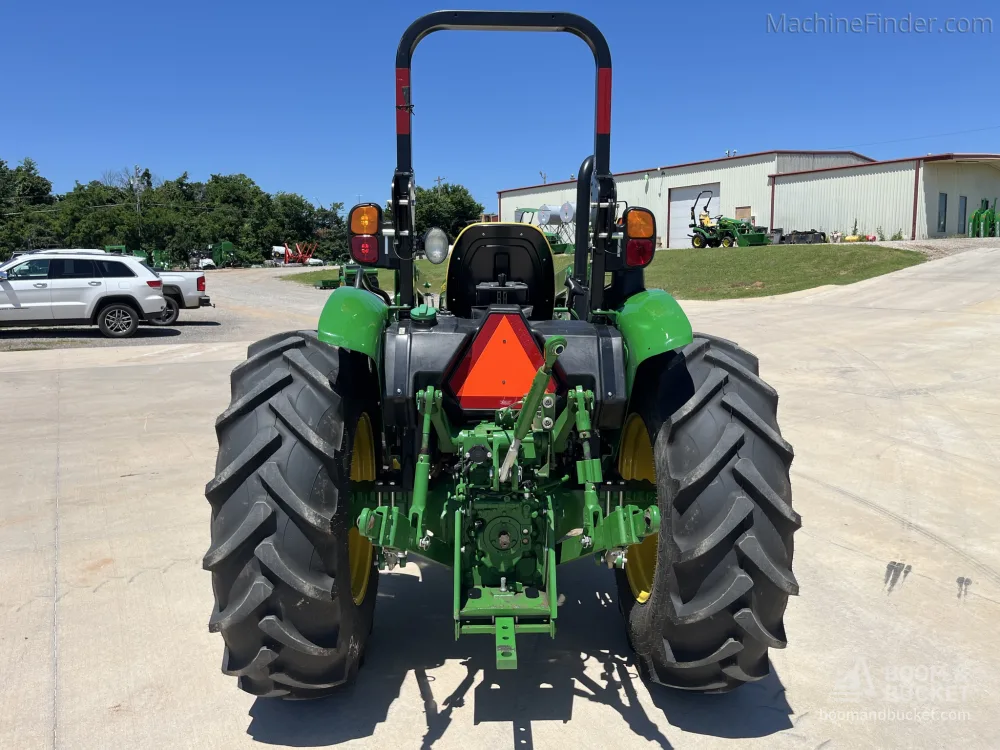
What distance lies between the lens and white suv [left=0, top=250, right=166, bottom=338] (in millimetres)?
15305

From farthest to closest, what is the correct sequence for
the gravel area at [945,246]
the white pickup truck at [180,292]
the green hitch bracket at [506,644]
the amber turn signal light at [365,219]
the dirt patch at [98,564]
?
1. the gravel area at [945,246]
2. the white pickup truck at [180,292]
3. the dirt patch at [98,564]
4. the amber turn signal light at [365,219]
5. the green hitch bracket at [506,644]

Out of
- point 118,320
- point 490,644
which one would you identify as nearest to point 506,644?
point 490,644

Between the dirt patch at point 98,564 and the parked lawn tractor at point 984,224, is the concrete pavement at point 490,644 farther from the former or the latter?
the parked lawn tractor at point 984,224

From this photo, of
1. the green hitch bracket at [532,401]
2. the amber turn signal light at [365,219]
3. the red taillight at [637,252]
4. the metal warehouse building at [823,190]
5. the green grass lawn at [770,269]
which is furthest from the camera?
the metal warehouse building at [823,190]

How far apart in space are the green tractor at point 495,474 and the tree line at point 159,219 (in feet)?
185

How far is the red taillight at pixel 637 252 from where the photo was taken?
3441 millimetres

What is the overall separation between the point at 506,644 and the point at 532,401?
2.69ft

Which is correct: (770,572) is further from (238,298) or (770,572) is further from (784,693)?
(238,298)

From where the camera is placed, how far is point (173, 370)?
11.2 meters

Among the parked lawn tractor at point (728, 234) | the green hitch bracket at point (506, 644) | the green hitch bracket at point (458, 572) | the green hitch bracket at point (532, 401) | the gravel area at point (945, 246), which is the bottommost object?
the green hitch bracket at point (506, 644)

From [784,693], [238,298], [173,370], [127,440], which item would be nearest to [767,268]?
[238,298]

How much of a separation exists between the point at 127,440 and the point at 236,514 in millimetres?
5262

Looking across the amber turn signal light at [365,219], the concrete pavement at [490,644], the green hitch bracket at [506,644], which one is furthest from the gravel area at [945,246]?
the green hitch bracket at [506,644]

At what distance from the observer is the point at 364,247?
11.0ft
